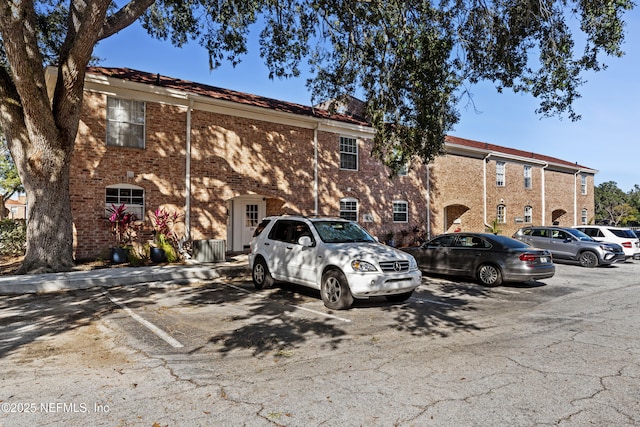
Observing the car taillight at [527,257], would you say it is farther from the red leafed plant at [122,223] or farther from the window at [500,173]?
the window at [500,173]

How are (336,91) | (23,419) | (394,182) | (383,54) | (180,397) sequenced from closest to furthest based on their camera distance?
(23,419) → (180,397) → (383,54) → (336,91) → (394,182)

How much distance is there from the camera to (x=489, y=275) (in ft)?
33.2

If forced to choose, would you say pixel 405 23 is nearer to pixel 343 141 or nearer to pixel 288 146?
pixel 288 146

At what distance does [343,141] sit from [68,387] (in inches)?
640

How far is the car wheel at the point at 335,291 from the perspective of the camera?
699 cm

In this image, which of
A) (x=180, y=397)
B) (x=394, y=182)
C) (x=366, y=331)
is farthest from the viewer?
(x=394, y=182)

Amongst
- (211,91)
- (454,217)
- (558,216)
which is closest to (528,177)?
(558,216)

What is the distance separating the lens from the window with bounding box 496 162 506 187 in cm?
2588

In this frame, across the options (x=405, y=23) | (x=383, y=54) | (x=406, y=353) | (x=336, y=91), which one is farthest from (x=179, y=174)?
(x=406, y=353)

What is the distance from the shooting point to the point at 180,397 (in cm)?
359

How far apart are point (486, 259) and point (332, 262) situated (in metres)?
5.13

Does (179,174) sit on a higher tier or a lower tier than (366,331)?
higher

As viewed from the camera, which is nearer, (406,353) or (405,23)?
(406,353)

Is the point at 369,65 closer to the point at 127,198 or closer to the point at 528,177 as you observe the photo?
the point at 127,198
